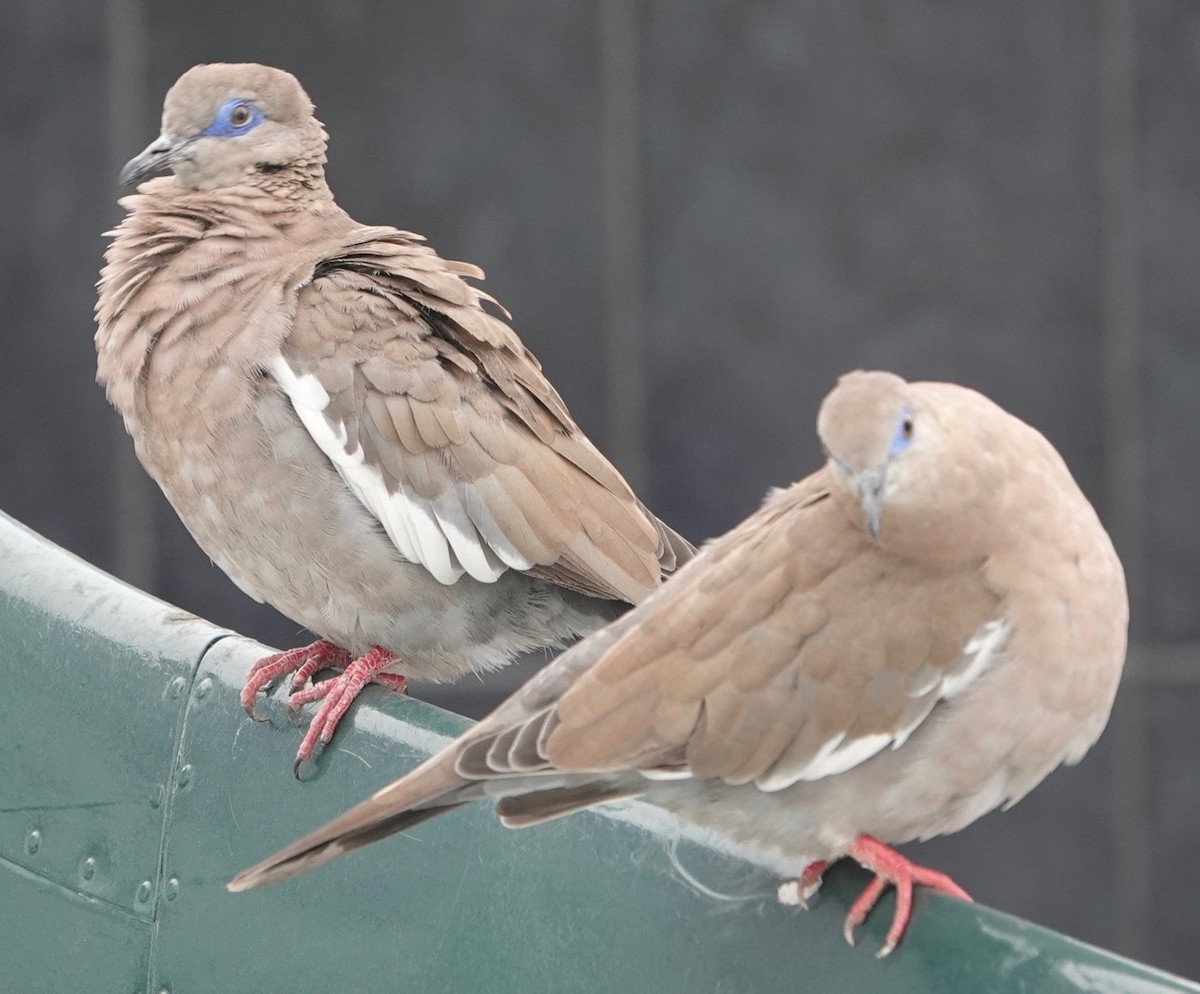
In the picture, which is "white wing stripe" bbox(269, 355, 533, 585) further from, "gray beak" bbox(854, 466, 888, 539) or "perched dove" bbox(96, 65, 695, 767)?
"gray beak" bbox(854, 466, 888, 539)

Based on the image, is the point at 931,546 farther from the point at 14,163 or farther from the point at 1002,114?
the point at 14,163

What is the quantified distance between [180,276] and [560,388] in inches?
80.4

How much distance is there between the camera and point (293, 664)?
112 inches

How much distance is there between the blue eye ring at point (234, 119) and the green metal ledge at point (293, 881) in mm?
857

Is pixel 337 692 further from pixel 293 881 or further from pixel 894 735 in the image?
pixel 894 735

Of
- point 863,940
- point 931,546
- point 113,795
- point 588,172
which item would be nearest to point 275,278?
point 113,795

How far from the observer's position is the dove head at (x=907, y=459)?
2020 millimetres

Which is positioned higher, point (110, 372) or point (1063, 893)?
point (110, 372)

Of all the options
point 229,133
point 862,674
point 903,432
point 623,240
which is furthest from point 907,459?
point 623,240

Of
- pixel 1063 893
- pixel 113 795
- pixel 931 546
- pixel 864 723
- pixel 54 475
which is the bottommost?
pixel 1063 893

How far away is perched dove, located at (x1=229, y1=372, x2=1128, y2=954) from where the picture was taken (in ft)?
6.75

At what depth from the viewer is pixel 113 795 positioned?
2471 millimetres

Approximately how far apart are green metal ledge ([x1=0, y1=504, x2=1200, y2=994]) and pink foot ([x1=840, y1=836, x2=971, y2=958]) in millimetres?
16

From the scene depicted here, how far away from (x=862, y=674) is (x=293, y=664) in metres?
1.02
